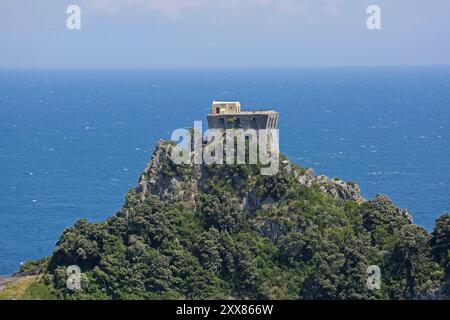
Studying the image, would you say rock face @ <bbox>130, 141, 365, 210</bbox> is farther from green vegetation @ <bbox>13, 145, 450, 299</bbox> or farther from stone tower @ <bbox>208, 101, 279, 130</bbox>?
stone tower @ <bbox>208, 101, 279, 130</bbox>

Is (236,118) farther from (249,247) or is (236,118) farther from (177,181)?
(249,247)

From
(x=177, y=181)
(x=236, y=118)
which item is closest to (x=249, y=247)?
(x=177, y=181)

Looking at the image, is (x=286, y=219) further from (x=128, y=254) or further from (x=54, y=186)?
(x=54, y=186)

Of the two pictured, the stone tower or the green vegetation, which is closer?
the green vegetation

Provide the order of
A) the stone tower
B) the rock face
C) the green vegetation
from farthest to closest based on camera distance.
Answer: the stone tower, the rock face, the green vegetation

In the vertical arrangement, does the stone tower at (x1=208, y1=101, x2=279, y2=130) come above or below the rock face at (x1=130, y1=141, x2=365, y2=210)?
above

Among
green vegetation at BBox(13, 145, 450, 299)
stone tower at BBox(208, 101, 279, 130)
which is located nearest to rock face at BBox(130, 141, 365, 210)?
green vegetation at BBox(13, 145, 450, 299)

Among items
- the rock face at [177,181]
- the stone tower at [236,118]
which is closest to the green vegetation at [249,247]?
the rock face at [177,181]

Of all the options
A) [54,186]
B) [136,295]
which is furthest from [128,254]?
A: [54,186]

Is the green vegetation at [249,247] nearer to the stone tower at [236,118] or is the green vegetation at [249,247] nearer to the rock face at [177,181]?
the rock face at [177,181]

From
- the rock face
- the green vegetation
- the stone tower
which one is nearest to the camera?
the green vegetation
